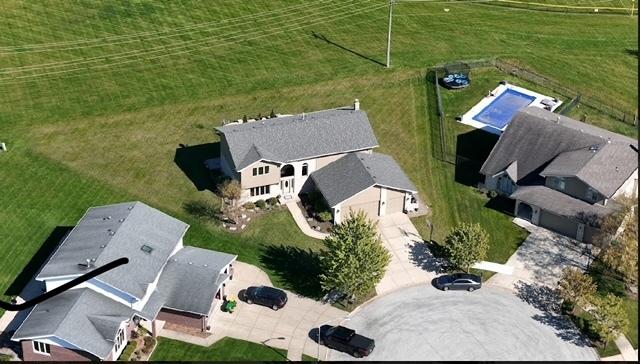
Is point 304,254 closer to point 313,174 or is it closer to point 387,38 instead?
point 313,174

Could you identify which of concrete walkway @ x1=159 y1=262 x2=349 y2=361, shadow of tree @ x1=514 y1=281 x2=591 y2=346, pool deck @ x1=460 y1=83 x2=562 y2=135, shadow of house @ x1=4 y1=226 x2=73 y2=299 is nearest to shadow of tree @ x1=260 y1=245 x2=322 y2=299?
concrete walkway @ x1=159 y1=262 x2=349 y2=361

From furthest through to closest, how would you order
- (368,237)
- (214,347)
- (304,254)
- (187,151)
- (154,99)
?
(154,99), (187,151), (304,254), (368,237), (214,347)

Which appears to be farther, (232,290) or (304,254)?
(304,254)

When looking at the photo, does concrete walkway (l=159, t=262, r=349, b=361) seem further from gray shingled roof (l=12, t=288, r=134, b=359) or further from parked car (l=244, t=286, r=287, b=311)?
gray shingled roof (l=12, t=288, r=134, b=359)

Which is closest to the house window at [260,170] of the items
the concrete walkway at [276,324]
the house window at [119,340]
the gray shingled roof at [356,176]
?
the gray shingled roof at [356,176]

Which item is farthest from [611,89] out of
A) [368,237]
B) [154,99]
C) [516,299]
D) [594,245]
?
[154,99]
